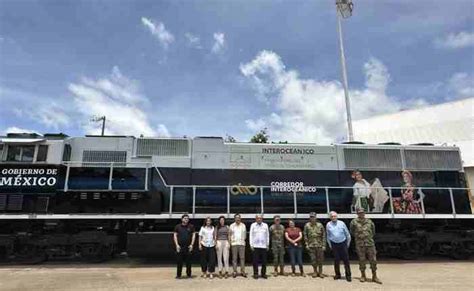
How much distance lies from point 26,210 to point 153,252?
3.62 metres

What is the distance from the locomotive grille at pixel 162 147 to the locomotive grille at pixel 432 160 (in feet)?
23.6

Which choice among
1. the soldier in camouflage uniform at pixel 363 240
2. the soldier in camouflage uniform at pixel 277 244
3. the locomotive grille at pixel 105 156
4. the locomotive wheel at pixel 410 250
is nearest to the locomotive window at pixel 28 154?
the locomotive grille at pixel 105 156

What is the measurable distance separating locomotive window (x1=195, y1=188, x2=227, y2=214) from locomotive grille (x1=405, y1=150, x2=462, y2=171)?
19.9 feet

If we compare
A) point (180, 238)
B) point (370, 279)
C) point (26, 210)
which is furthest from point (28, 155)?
point (370, 279)

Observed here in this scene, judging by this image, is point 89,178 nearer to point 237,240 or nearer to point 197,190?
point 197,190

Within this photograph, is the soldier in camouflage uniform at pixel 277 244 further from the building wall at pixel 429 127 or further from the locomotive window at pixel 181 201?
the building wall at pixel 429 127

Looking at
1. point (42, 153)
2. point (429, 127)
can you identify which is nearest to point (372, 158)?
point (42, 153)

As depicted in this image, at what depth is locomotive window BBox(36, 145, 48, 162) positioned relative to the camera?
33.1 ft

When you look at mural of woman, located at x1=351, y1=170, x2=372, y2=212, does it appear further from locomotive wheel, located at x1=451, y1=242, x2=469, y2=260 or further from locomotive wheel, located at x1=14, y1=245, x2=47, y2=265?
locomotive wheel, located at x1=14, y1=245, x2=47, y2=265

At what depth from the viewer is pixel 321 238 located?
8.84m

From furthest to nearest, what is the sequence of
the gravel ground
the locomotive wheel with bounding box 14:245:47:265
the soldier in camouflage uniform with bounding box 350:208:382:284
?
the locomotive wheel with bounding box 14:245:47:265 < the soldier in camouflage uniform with bounding box 350:208:382:284 < the gravel ground

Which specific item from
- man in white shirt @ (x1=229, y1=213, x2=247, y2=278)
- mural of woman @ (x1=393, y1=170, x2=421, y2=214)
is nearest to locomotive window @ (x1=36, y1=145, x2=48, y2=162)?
man in white shirt @ (x1=229, y1=213, x2=247, y2=278)

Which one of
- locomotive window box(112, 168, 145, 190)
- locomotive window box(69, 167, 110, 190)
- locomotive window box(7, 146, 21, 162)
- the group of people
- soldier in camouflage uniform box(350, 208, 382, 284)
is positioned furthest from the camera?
locomotive window box(112, 168, 145, 190)

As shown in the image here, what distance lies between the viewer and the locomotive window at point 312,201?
11241mm
